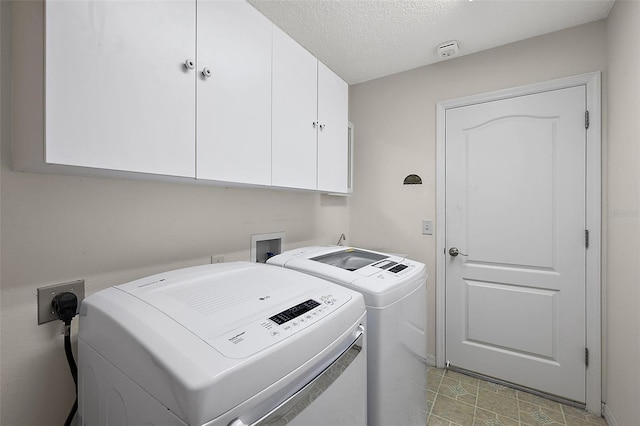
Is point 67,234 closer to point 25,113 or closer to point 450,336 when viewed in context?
point 25,113

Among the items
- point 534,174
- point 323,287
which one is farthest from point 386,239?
point 323,287

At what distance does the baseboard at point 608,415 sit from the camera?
158 centimetres

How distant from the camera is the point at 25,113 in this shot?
2.52 feet

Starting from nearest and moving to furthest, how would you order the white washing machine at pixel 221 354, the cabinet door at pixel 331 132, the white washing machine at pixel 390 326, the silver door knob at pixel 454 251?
the white washing machine at pixel 221 354 → the white washing machine at pixel 390 326 → the cabinet door at pixel 331 132 → the silver door knob at pixel 454 251

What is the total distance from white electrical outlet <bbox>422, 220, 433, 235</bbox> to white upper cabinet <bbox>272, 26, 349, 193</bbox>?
2.74 feet

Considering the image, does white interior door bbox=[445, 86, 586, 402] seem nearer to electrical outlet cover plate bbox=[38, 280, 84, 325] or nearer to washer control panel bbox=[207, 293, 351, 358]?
washer control panel bbox=[207, 293, 351, 358]

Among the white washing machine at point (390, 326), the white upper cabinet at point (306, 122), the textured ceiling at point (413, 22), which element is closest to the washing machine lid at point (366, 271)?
the white washing machine at point (390, 326)

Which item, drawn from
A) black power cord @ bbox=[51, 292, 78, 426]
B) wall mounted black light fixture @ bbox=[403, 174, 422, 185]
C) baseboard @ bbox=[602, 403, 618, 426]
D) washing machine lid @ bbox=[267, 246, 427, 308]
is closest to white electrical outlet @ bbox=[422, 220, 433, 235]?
wall mounted black light fixture @ bbox=[403, 174, 422, 185]

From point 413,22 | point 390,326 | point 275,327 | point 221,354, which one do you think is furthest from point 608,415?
point 413,22

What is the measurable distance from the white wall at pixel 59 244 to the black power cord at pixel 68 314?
5cm

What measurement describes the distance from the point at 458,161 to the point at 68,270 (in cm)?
239

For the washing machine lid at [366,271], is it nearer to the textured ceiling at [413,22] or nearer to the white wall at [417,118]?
the white wall at [417,118]

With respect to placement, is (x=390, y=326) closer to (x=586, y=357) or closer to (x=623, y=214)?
(x=623, y=214)

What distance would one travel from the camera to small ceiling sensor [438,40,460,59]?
1.95 m
